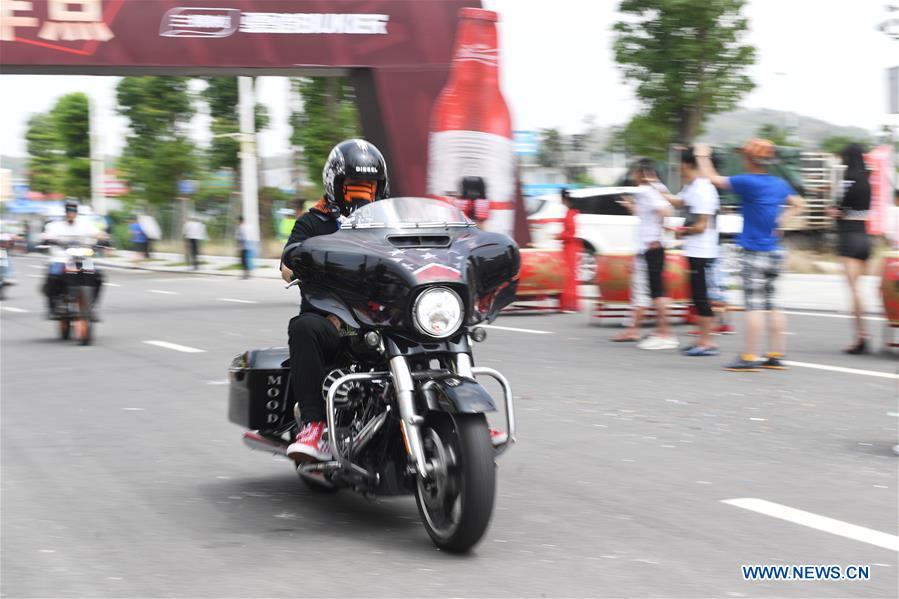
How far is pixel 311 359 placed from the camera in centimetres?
554

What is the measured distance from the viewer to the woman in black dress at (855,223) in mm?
11734

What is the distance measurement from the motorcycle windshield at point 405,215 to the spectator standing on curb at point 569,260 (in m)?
11.9

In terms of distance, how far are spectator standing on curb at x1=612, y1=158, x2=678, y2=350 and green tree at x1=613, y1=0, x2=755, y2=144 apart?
22.9m

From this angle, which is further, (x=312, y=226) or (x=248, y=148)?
(x=248, y=148)

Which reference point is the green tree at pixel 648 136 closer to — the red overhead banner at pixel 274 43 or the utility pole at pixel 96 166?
the red overhead banner at pixel 274 43

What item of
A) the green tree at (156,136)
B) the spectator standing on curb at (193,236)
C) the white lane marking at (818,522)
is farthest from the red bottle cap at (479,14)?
the green tree at (156,136)

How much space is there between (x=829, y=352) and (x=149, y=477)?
7622 mm

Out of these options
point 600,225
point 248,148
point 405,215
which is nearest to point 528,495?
point 405,215

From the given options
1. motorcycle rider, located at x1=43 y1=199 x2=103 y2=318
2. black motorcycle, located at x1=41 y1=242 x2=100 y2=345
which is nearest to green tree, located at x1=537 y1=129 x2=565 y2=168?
motorcycle rider, located at x1=43 y1=199 x2=103 y2=318

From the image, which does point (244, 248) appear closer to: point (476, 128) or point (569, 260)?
point (476, 128)

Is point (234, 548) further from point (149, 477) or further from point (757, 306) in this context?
point (757, 306)

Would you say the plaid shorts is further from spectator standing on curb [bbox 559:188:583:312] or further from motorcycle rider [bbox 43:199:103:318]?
motorcycle rider [bbox 43:199:103:318]

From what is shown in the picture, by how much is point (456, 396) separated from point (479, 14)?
17117 millimetres

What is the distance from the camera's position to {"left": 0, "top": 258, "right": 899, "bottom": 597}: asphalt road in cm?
478
